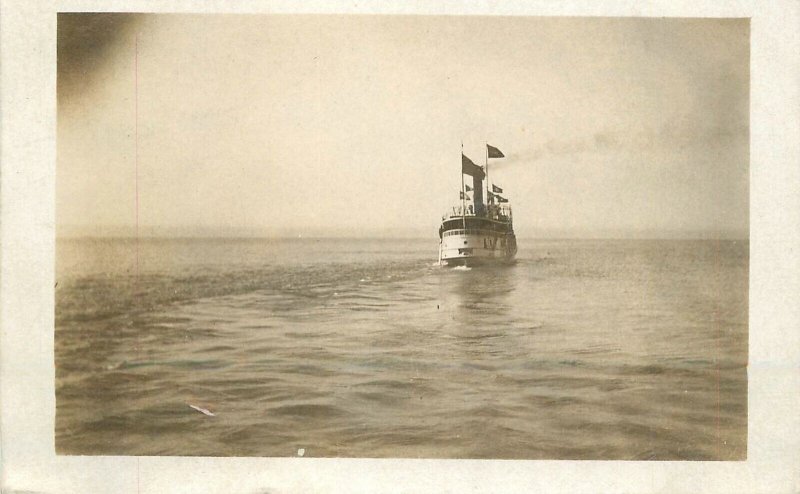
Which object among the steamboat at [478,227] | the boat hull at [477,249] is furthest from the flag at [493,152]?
the boat hull at [477,249]

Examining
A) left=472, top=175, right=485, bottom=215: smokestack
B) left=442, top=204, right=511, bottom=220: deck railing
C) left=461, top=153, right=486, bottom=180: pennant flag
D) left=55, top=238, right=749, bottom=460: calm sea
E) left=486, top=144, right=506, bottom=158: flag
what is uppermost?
left=486, top=144, right=506, bottom=158: flag

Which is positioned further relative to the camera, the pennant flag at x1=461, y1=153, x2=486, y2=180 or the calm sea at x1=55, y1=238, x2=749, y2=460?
the pennant flag at x1=461, y1=153, x2=486, y2=180

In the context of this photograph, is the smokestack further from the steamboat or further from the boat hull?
the boat hull

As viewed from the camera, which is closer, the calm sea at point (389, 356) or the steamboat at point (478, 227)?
the calm sea at point (389, 356)

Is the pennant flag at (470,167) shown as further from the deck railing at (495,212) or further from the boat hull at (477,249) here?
the boat hull at (477,249)

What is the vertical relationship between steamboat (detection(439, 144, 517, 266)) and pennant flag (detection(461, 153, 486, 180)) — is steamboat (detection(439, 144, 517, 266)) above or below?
below

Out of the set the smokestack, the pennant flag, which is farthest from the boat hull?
the pennant flag

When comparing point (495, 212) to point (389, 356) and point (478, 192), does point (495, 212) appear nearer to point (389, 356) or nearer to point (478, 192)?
point (478, 192)

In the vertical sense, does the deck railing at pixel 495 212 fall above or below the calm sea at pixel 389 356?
above
